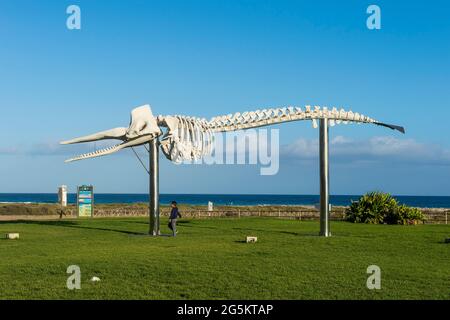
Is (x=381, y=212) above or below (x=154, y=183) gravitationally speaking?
below

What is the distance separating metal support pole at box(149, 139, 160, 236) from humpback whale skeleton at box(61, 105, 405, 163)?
0.42 metres

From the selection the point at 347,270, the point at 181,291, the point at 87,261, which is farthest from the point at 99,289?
the point at 347,270

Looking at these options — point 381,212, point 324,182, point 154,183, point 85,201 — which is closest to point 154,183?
point 154,183

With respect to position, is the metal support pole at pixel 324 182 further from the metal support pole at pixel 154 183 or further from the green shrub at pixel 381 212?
the green shrub at pixel 381 212

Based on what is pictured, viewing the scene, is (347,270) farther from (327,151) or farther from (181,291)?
(327,151)

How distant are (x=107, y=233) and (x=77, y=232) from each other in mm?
1479

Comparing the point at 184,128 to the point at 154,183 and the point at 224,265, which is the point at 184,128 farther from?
the point at 224,265

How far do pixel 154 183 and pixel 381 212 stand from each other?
50.6 ft

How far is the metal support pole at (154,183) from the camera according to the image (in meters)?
22.7

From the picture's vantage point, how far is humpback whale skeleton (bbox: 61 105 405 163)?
23016mm

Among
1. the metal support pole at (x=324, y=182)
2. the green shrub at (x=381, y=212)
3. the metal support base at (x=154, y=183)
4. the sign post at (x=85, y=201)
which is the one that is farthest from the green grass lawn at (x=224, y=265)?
the sign post at (x=85, y=201)

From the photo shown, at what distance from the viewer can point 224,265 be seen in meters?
14.5

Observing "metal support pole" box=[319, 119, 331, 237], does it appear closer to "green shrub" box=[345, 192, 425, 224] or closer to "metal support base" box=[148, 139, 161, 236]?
"metal support base" box=[148, 139, 161, 236]

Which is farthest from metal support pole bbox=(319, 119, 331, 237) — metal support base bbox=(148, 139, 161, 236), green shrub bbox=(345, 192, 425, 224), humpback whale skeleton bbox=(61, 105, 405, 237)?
green shrub bbox=(345, 192, 425, 224)
